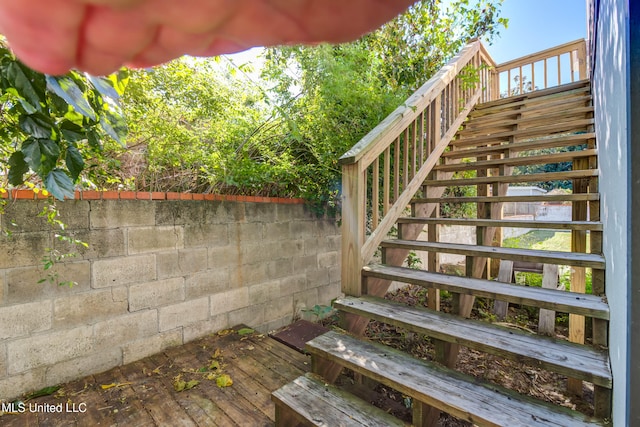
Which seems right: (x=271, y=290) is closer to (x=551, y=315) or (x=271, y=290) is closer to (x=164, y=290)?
(x=164, y=290)

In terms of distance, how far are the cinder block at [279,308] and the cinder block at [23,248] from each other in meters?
1.75

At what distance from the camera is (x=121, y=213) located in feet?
6.94

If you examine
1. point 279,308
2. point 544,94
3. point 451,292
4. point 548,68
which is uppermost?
point 548,68

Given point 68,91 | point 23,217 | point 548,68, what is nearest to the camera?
point 68,91

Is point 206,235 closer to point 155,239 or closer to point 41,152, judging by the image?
point 155,239

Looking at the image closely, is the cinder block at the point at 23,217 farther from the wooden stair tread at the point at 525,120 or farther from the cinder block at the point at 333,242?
the wooden stair tread at the point at 525,120

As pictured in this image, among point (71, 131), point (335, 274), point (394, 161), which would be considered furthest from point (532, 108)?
point (71, 131)

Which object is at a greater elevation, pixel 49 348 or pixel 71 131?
pixel 71 131

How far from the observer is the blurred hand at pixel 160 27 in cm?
17

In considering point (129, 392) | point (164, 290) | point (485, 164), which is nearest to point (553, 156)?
point (485, 164)

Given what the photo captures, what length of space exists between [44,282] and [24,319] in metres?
0.22

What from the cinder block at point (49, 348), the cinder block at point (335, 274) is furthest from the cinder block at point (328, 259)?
the cinder block at point (49, 348)

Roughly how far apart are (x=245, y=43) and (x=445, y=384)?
61.5 inches

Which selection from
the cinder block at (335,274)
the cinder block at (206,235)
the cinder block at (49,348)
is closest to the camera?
the cinder block at (49,348)
